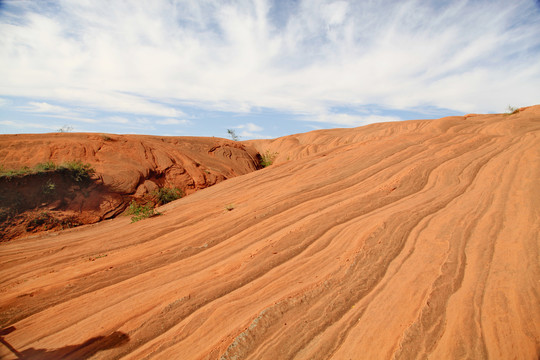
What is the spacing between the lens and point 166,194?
40.4 ft

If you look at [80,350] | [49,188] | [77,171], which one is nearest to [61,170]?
[77,171]

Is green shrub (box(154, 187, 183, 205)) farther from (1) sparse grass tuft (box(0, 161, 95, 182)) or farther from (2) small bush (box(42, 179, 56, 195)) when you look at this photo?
(2) small bush (box(42, 179, 56, 195))

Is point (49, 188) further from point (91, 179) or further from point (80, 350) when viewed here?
point (80, 350)

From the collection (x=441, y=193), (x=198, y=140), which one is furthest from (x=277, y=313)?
(x=198, y=140)

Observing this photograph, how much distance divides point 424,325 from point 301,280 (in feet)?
4.26

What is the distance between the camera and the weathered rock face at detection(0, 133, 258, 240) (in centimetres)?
909

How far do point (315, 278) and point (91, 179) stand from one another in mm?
10684

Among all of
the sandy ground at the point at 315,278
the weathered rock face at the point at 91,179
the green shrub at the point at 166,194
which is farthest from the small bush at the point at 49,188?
the sandy ground at the point at 315,278

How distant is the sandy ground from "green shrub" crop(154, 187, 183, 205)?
605 cm

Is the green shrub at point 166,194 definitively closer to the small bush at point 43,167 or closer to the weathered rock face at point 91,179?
the weathered rock face at point 91,179

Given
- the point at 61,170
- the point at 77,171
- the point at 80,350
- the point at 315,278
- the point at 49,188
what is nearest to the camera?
the point at 80,350

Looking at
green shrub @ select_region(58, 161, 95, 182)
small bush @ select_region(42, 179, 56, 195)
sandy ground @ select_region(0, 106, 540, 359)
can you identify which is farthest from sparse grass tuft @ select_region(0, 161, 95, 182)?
sandy ground @ select_region(0, 106, 540, 359)

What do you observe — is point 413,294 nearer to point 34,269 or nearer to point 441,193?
point 441,193

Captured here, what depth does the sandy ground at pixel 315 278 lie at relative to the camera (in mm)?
2523
